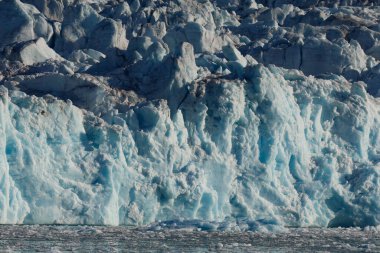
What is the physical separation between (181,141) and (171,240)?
18.2ft

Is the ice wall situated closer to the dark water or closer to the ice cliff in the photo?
the ice cliff

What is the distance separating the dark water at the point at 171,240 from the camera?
72.8 feet

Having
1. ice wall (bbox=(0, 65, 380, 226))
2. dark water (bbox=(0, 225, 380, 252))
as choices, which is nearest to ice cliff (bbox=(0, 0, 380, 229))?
ice wall (bbox=(0, 65, 380, 226))

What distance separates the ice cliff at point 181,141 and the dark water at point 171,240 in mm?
1259

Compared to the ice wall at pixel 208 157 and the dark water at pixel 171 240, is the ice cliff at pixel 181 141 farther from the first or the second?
the dark water at pixel 171 240

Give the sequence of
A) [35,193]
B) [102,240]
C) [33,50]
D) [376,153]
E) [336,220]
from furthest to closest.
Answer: [33,50] → [376,153] → [336,220] → [35,193] → [102,240]

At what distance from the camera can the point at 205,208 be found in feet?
93.7

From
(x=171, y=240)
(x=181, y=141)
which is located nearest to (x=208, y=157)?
(x=181, y=141)

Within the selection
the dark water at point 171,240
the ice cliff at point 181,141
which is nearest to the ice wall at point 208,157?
the ice cliff at point 181,141

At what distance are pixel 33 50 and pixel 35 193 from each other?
352 inches

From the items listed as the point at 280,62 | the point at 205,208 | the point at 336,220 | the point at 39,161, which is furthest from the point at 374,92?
the point at 39,161

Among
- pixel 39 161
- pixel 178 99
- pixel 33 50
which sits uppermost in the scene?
pixel 33 50

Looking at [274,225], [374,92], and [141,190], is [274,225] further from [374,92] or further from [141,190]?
[374,92]

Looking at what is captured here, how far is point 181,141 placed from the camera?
2925cm
